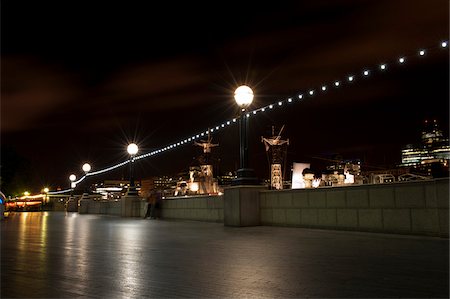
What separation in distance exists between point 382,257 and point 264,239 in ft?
11.7

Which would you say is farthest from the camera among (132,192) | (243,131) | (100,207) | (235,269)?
(100,207)

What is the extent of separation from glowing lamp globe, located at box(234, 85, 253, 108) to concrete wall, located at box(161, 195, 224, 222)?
3.93m

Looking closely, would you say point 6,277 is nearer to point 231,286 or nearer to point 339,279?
point 231,286

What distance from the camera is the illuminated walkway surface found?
4883mm

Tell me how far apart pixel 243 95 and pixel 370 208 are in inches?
264

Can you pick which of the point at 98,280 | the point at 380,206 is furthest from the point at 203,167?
the point at 98,280

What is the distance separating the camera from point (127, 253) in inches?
315

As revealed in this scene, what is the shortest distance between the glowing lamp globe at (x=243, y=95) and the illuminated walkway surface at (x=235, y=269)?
730 centimetres

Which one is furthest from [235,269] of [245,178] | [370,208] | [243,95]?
[243,95]

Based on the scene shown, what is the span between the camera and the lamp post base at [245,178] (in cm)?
1490

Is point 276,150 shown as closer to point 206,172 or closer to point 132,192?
point 206,172

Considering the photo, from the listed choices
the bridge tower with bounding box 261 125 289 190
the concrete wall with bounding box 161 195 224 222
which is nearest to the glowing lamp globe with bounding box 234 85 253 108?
the concrete wall with bounding box 161 195 224 222

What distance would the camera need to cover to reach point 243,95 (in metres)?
15.8

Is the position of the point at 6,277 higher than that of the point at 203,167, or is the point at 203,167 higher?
the point at 203,167
